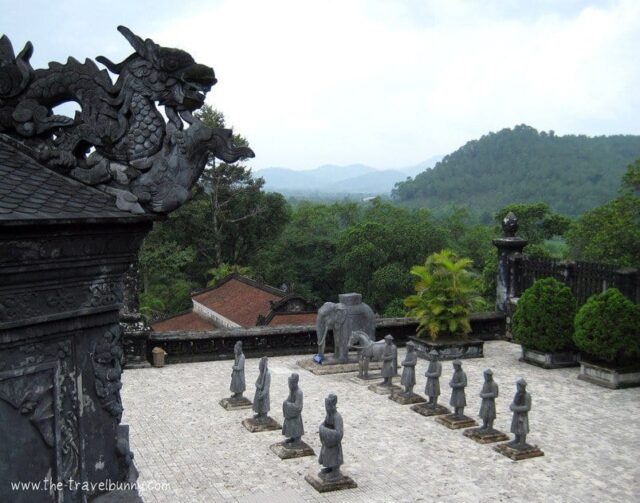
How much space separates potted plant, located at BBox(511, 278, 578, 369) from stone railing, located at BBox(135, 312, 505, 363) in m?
2.37

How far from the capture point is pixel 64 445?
439 centimetres

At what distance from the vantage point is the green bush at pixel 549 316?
1459cm

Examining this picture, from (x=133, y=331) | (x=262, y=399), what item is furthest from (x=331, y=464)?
(x=133, y=331)

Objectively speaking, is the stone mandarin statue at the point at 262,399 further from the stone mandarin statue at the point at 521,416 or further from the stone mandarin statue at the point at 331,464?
the stone mandarin statue at the point at 521,416

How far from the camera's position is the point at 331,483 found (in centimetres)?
856

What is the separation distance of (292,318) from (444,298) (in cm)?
893

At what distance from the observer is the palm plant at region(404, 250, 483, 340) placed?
15.3 metres

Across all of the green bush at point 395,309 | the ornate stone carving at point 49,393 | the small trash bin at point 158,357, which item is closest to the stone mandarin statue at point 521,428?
the ornate stone carving at point 49,393

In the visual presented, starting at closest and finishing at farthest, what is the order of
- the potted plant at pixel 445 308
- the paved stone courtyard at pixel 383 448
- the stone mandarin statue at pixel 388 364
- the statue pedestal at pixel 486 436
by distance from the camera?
the paved stone courtyard at pixel 383 448, the statue pedestal at pixel 486 436, the stone mandarin statue at pixel 388 364, the potted plant at pixel 445 308

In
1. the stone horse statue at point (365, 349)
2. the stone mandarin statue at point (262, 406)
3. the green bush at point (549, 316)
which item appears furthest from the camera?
the green bush at point (549, 316)

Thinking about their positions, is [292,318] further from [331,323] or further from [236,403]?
[236,403]

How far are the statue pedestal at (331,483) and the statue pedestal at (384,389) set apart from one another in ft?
13.2

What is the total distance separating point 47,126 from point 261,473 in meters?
5.92

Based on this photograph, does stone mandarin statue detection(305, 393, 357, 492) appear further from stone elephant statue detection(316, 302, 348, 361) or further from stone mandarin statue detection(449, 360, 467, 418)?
stone elephant statue detection(316, 302, 348, 361)
